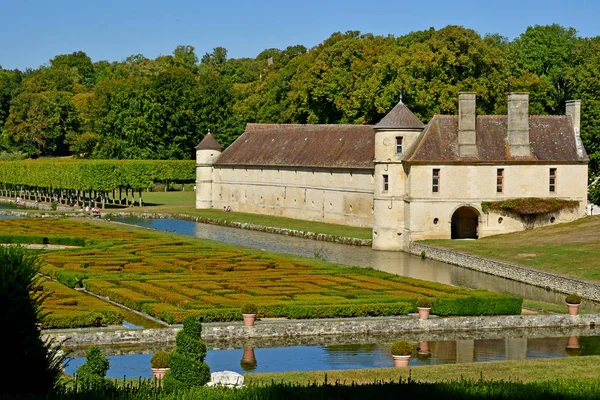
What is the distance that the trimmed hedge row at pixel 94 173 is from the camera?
83.5 meters

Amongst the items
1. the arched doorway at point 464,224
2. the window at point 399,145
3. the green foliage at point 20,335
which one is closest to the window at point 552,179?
the arched doorway at point 464,224

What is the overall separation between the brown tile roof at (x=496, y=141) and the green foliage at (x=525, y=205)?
6.91 feet

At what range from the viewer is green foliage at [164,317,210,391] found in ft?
64.6

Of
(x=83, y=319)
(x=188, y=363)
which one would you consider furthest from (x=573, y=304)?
(x=188, y=363)

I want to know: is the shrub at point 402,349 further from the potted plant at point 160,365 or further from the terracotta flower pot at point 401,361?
the potted plant at point 160,365

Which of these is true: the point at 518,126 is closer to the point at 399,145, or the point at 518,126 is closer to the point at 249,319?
the point at 399,145

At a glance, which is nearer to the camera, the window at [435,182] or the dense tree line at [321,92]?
the window at [435,182]

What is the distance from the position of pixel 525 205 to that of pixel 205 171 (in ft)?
111

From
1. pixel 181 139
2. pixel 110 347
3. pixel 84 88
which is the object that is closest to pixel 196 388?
pixel 110 347

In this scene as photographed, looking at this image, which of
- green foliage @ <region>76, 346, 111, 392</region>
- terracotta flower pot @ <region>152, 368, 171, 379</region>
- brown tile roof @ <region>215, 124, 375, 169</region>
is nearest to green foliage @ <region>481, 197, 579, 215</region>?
brown tile roof @ <region>215, 124, 375, 169</region>

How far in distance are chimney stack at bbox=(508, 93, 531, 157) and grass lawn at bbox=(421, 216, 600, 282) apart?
4.30 m

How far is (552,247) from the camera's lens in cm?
4697

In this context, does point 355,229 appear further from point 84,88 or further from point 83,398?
point 84,88

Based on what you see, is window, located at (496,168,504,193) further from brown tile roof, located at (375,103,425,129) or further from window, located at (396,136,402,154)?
window, located at (396,136,402,154)
